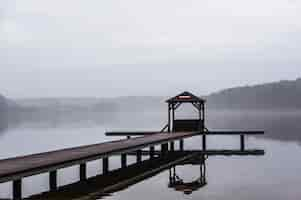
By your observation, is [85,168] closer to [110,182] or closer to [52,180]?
[110,182]

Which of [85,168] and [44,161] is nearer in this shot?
[44,161]

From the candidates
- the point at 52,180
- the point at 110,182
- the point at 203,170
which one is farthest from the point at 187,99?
the point at 52,180

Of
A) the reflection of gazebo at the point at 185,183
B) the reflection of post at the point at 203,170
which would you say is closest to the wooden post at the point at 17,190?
the reflection of gazebo at the point at 185,183

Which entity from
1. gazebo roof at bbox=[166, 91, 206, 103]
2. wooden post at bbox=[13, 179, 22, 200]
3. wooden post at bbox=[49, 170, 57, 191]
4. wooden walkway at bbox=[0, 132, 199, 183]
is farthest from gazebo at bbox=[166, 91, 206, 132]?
wooden post at bbox=[13, 179, 22, 200]

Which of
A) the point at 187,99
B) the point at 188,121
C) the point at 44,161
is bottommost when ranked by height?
the point at 44,161

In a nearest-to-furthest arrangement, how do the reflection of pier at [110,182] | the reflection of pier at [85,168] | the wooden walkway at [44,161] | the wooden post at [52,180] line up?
the wooden walkway at [44,161] < the reflection of pier at [85,168] < the reflection of pier at [110,182] < the wooden post at [52,180]

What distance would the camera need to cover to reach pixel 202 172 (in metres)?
23.1

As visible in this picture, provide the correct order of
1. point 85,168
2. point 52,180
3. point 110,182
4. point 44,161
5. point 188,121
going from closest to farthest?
point 44,161 < point 52,180 < point 110,182 < point 85,168 < point 188,121

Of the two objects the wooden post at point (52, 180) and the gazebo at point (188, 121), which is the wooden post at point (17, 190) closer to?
the wooden post at point (52, 180)

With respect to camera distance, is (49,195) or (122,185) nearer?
(49,195)

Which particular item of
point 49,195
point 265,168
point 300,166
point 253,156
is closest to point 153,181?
point 49,195

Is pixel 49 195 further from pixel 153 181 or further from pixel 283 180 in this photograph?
pixel 283 180

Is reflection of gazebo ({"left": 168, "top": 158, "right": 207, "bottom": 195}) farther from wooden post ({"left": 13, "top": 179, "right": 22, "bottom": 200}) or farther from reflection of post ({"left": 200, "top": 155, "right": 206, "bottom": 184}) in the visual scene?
wooden post ({"left": 13, "top": 179, "right": 22, "bottom": 200})

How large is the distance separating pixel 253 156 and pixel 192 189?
1301cm
